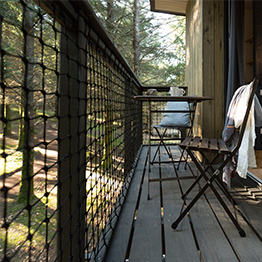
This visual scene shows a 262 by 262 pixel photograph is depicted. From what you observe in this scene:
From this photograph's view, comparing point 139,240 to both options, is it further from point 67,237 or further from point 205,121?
point 205,121

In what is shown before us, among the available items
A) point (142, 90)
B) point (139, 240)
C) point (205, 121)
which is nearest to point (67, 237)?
point (139, 240)

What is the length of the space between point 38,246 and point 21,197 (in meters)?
2.55

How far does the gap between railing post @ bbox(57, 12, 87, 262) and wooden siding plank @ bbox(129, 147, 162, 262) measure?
386 mm

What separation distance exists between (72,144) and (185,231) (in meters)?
1.02

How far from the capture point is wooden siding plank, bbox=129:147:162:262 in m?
1.13

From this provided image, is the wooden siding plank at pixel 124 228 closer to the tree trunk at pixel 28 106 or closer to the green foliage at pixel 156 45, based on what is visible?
the tree trunk at pixel 28 106

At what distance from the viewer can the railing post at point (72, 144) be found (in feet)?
2.77

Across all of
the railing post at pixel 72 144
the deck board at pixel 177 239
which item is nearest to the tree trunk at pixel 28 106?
the railing post at pixel 72 144

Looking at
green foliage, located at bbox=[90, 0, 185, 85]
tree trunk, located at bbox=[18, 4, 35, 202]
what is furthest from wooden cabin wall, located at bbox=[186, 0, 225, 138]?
green foliage, located at bbox=[90, 0, 185, 85]

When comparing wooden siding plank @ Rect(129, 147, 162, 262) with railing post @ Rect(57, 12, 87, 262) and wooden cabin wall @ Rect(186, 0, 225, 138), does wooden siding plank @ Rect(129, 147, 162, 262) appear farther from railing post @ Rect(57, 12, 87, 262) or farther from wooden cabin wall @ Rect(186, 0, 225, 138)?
wooden cabin wall @ Rect(186, 0, 225, 138)

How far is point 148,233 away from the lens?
1343 millimetres

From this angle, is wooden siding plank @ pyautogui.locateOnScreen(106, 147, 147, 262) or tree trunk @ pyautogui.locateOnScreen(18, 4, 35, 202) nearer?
tree trunk @ pyautogui.locateOnScreen(18, 4, 35, 202)

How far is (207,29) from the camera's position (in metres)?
3.08

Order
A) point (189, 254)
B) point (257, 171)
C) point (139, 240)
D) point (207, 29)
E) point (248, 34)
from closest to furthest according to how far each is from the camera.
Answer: point (189, 254) < point (139, 240) < point (257, 171) < point (207, 29) < point (248, 34)
